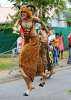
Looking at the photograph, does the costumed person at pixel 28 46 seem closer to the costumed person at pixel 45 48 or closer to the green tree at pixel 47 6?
the costumed person at pixel 45 48

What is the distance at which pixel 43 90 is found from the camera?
13406 mm

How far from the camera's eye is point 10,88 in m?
14.1

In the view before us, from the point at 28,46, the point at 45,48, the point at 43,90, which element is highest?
the point at 28,46

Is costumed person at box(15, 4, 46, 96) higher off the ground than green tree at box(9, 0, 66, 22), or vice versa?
costumed person at box(15, 4, 46, 96)

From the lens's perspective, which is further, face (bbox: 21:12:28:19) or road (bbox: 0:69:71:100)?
road (bbox: 0:69:71:100)

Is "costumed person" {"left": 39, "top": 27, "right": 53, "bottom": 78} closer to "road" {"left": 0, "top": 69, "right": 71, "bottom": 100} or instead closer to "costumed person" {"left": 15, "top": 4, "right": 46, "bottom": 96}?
"road" {"left": 0, "top": 69, "right": 71, "bottom": 100}

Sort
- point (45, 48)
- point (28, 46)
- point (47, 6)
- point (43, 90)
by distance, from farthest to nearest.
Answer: point (47, 6), point (45, 48), point (43, 90), point (28, 46)

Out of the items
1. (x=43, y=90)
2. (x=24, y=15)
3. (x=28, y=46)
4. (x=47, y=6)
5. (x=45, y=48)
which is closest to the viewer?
(x=24, y=15)

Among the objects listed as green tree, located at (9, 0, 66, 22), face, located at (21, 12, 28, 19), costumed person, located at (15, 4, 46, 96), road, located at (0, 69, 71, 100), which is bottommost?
road, located at (0, 69, 71, 100)

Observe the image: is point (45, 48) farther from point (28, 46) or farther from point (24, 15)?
point (24, 15)

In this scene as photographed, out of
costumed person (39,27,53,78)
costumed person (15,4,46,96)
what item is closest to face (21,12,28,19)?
costumed person (15,4,46,96)

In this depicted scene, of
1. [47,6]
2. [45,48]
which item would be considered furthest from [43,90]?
[47,6]

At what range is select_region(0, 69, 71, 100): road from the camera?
1185cm

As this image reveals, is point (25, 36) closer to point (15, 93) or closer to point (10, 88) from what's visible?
point (15, 93)
